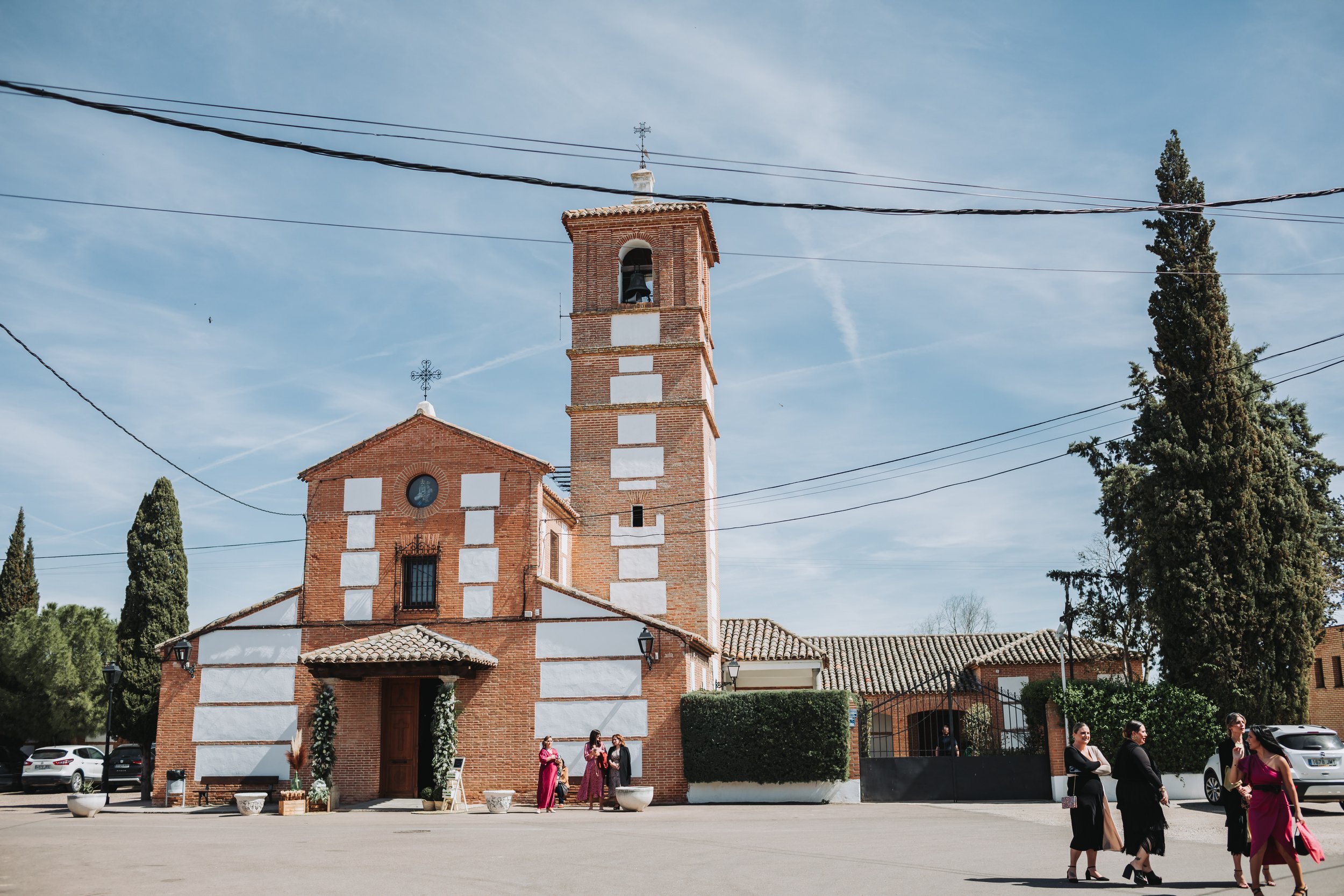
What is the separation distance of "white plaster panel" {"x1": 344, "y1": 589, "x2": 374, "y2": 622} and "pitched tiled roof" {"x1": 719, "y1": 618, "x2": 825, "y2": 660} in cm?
1103

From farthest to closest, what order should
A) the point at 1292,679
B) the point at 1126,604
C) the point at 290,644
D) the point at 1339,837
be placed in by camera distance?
the point at 1126,604 < the point at 290,644 < the point at 1292,679 < the point at 1339,837

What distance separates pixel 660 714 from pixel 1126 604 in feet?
49.9

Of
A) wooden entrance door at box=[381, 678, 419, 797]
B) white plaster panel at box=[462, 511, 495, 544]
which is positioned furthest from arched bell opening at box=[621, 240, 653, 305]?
wooden entrance door at box=[381, 678, 419, 797]

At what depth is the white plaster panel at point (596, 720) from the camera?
22969 millimetres

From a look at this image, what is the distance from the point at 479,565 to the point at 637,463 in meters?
4.83

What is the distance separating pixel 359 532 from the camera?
→ 81.0ft

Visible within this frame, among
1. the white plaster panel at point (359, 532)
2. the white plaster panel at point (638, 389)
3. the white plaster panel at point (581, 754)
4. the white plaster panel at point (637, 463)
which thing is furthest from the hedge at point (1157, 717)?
the white plaster panel at point (359, 532)

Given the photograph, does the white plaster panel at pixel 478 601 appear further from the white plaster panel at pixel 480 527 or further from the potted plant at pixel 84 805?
the potted plant at pixel 84 805

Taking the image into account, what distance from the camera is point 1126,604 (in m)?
30.9

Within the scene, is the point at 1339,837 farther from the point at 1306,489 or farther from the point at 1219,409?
the point at 1306,489

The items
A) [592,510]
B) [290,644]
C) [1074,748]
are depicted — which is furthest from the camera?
[592,510]

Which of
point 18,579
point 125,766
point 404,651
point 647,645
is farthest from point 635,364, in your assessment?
point 18,579

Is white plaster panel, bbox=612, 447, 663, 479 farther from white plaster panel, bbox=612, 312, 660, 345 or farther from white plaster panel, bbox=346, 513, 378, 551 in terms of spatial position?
white plaster panel, bbox=346, 513, 378, 551

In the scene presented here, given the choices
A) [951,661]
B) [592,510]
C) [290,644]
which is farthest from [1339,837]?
[951,661]
